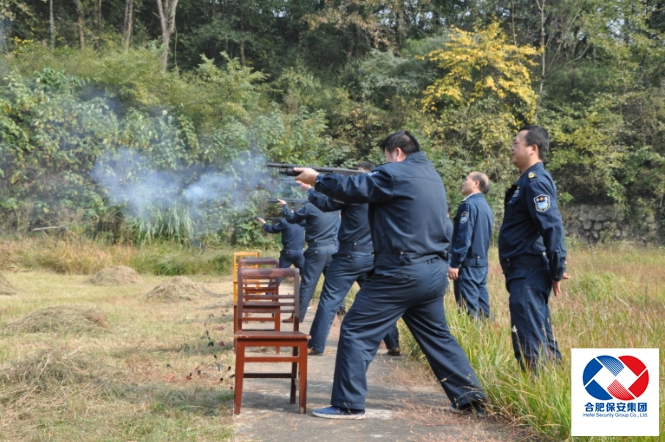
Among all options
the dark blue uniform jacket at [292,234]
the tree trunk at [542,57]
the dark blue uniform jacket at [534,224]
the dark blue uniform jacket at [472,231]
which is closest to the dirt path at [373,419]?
the dark blue uniform jacket at [534,224]

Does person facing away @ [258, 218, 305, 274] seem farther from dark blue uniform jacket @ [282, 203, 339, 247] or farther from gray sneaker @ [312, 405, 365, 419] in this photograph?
gray sneaker @ [312, 405, 365, 419]

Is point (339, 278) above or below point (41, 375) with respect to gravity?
above

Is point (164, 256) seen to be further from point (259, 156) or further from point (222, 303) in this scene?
point (222, 303)

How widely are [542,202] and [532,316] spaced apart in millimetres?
766

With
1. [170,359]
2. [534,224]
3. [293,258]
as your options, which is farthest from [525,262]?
[293,258]

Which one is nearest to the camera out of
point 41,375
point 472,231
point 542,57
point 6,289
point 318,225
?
point 41,375

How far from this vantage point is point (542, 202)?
195 inches

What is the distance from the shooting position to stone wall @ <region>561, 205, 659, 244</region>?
A: 77.8 ft

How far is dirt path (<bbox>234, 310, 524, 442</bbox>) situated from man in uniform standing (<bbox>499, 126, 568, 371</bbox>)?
61 centimetres

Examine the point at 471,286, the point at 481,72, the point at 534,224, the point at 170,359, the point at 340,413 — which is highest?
the point at 481,72

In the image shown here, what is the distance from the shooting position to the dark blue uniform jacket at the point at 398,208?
495cm

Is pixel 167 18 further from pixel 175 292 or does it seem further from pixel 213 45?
pixel 175 292

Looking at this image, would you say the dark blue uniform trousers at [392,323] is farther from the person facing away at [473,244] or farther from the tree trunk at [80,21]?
the tree trunk at [80,21]

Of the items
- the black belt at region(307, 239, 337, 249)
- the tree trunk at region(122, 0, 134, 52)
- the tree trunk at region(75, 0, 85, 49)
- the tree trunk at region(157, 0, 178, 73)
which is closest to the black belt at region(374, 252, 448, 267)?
the black belt at region(307, 239, 337, 249)
